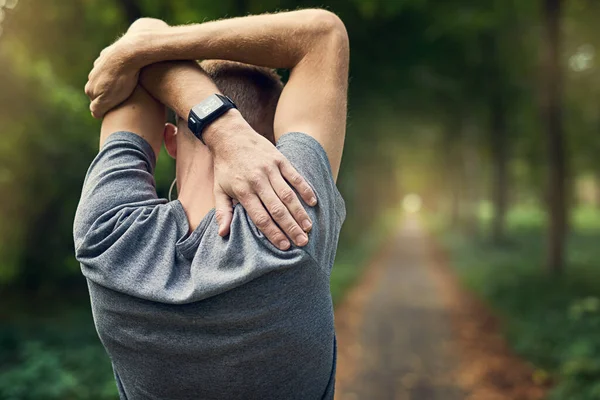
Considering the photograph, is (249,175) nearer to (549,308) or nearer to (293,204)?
(293,204)

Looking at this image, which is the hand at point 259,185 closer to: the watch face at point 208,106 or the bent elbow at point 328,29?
the watch face at point 208,106

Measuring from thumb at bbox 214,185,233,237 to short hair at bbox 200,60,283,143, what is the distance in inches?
11.8

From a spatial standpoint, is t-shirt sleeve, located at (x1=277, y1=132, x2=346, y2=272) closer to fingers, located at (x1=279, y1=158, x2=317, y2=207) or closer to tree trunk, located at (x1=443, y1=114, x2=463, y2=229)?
fingers, located at (x1=279, y1=158, x2=317, y2=207)

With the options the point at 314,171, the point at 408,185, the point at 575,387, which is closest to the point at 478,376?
the point at 575,387

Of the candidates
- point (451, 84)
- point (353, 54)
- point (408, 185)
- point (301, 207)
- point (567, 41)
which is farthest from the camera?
point (408, 185)

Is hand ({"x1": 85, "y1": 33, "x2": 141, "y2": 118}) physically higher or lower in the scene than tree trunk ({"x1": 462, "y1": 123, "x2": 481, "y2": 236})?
higher

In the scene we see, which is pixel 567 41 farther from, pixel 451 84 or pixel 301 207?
pixel 301 207

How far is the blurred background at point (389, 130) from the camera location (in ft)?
19.1

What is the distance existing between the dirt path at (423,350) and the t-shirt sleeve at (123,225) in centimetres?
501

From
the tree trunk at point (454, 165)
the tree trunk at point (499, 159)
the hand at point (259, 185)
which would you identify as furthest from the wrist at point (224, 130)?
the tree trunk at point (454, 165)

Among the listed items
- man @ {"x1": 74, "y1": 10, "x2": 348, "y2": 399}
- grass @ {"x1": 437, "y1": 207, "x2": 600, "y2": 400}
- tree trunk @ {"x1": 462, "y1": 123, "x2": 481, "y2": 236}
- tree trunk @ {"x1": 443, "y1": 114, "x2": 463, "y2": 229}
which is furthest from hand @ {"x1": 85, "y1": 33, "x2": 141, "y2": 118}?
tree trunk @ {"x1": 443, "y1": 114, "x2": 463, "y2": 229}

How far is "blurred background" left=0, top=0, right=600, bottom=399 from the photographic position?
19.1ft

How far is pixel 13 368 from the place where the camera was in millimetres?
5281

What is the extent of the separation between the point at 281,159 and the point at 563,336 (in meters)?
7.23
